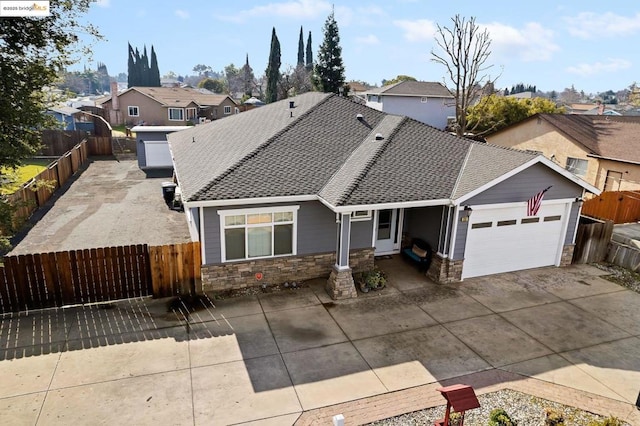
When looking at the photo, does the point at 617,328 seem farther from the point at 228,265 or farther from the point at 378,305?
the point at 228,265

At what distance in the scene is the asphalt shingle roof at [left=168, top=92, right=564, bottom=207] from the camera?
12219mm

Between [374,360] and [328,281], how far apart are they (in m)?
3.67

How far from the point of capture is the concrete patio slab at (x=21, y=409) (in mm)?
7293

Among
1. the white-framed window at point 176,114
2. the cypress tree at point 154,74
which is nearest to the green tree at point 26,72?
the white-framed window at point 176,114

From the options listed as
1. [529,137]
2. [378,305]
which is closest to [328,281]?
[378,305]

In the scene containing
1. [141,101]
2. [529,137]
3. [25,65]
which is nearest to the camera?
[25,65]

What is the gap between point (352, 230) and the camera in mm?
13320

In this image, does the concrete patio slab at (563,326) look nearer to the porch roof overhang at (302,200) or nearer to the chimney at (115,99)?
the porch roof overhang at (302,200)

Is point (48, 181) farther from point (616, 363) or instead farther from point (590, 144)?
point (590, 144)

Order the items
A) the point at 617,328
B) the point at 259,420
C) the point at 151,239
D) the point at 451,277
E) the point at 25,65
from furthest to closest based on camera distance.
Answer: the point at 151,239
the point at 451,277
the point at 617,328
the point at 25,65
the point at 259,420

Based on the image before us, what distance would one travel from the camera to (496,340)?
34.0ft

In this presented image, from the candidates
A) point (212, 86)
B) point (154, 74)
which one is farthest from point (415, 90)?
point (154, 74)

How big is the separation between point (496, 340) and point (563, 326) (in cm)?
230

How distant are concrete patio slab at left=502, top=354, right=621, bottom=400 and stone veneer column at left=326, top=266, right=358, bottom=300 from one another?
4.60m
